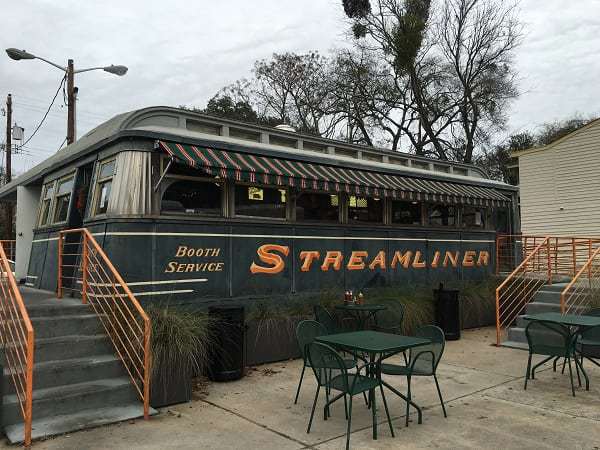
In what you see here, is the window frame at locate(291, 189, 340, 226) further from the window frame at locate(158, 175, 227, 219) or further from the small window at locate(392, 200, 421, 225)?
the small window at locate(392, 200, 421, 225)

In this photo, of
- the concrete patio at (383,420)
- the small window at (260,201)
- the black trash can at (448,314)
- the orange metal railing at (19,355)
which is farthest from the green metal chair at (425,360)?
the black trash can at (448,314)

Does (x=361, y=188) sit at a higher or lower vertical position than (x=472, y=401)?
higher

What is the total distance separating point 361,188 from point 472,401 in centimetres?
Answer: 443

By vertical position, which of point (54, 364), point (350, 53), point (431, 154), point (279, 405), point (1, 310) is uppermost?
point (350, 53)

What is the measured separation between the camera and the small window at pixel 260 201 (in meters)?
8.06

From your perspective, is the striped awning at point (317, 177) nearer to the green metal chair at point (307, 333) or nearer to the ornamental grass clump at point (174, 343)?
the ornamental grass clump at point (174, 343)

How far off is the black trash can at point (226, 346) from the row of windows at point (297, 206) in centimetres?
178

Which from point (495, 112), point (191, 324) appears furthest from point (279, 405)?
point (495, 112)

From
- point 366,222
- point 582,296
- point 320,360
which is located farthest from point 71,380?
point 582,296

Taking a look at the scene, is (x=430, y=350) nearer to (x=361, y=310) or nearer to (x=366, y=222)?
(x=361, y=310)

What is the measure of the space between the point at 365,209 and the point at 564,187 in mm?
9825

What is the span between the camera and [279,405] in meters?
5.43

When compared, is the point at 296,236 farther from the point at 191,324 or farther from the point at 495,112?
the point at 495,112

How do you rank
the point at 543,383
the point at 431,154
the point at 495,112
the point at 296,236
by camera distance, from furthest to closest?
the point at 431,154 < the point at 495,112 < the point at 296,236 < the point at 543,383
